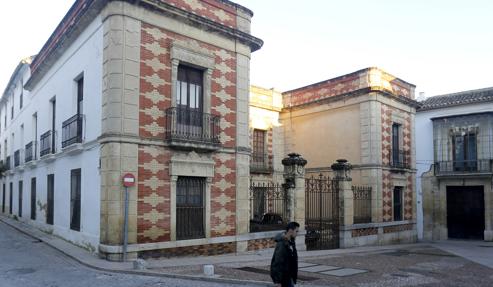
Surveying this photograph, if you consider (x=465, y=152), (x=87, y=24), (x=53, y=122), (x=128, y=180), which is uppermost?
(x=87, y=24)

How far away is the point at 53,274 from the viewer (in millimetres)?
10008

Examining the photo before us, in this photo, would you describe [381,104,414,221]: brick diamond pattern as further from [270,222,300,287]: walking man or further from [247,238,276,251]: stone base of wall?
[270,222,300,287]: walking man

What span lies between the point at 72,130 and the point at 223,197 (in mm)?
5223

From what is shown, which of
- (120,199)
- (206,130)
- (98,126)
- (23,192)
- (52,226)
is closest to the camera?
(120,199)

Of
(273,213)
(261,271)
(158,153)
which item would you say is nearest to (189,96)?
(158,153)

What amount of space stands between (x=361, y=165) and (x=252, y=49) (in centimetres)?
828

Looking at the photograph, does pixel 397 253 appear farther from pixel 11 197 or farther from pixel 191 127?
pixel 11 197

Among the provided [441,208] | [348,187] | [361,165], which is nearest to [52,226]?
[348,187]

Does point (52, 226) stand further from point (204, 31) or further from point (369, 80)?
point (369, 80)

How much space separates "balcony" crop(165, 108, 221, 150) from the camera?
12609 mm

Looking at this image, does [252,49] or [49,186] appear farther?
[49,186]

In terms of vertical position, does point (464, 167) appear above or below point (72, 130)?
below

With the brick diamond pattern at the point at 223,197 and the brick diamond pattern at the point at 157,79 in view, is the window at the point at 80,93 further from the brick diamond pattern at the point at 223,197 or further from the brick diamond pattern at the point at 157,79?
the brick diamond pattern at the point at 223,197

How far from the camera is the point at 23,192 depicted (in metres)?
22.0
